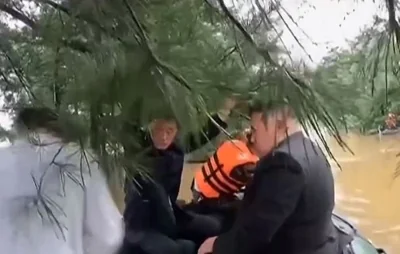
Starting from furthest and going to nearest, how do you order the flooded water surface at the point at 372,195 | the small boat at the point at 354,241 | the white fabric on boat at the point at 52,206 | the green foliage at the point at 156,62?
the flooded water surface at the point at 372,195 → the small boat at the point at 354,241 → the white fabric on boat at the point at 52,206 → the green foliage at the point at 156,62

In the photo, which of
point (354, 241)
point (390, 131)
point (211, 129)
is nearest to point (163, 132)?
point (211, 129)

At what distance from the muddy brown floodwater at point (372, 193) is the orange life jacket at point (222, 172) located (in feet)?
0.65

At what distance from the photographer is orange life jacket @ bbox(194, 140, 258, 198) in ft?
3.14

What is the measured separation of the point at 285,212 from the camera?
3.13 feet

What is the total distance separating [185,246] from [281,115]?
58cm

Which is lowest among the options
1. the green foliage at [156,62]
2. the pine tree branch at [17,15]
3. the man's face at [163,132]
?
the man's face at [163,132]

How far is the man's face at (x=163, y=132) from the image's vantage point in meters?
0.73

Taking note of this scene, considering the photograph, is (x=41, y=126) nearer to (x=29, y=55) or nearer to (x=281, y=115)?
(x=29, y=55)

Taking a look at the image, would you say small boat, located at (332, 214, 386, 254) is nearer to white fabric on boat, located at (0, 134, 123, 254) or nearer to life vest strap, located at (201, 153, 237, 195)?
life vest strap, located at (201, 153, 237, 195)

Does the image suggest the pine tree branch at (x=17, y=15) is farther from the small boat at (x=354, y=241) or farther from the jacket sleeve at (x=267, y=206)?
the small boat at (x=354, y=241)

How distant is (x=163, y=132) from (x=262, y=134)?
153mm

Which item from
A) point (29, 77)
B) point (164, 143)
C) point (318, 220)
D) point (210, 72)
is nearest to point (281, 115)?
point (210, 72)

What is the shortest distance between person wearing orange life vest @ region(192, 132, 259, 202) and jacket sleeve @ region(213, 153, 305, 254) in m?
0.03

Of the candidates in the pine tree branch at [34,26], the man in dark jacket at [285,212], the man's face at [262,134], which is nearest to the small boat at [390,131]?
the man in dark jacket at [285,212]
